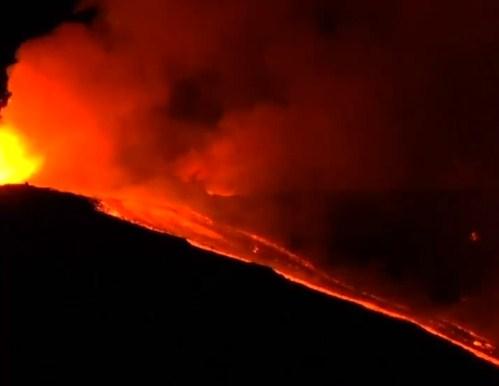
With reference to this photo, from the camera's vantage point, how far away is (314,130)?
439cm

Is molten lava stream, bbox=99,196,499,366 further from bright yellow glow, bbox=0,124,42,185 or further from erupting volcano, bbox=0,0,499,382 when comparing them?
bright yellow glow, bbox=0,124,42,185

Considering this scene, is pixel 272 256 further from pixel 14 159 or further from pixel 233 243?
pixel 14 159

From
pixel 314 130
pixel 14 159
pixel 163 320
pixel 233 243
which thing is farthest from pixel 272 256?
pixel 14 159

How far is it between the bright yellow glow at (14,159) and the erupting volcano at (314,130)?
0.30m

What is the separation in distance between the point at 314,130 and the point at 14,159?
1.20 meters

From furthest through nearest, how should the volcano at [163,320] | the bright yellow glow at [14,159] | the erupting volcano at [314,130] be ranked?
the erupting volcano at [314,130], the bright yellow glow at [14,159], the volcano at [163,320]

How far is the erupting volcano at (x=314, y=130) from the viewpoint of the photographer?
13.4 ft

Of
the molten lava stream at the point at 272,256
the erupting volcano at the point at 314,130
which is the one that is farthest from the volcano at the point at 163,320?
the erupting volcano at the point at 314,130

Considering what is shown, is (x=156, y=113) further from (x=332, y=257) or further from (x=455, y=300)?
(x=455, y=300)

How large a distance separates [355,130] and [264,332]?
1.17 m

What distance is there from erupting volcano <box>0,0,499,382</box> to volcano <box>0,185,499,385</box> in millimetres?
457

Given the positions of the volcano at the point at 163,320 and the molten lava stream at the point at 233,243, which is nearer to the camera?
the volcano at the point at 163,320

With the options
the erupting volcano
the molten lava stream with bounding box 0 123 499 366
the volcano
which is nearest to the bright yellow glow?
the molten lava stream with bounding box 0 123 499 366

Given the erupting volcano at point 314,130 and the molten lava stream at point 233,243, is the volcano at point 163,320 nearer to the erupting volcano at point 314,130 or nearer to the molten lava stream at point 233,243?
the molten lava stream at point 233,243
